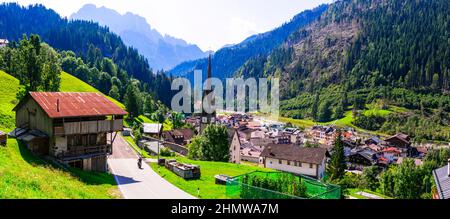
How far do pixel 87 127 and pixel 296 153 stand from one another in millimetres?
48667

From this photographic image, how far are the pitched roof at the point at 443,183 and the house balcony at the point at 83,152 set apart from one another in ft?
109

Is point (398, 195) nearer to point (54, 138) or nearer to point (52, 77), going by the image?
point (54, 138)

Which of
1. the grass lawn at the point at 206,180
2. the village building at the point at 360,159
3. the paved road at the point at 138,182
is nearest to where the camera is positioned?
the paved road at the point at 138,182

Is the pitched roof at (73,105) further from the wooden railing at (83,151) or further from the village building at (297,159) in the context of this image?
the village building at (297,159)

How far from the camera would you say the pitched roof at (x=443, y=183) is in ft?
78.5

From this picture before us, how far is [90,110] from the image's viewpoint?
37.2 meters

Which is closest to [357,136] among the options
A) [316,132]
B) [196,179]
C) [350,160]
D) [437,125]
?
[316,132]

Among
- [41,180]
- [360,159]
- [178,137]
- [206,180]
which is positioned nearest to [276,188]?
[206,180]

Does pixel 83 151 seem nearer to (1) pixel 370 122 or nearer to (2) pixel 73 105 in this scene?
(2) pixel 73 105

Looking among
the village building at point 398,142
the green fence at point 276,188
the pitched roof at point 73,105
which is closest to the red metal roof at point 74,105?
the pitched roof at point 73,105

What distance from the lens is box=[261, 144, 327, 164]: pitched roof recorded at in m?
71.2
